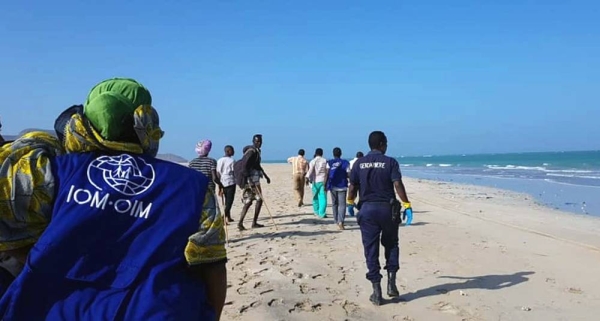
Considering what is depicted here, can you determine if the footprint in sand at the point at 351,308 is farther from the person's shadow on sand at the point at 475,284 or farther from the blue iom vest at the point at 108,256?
the blue iom vest at the point at 108,256

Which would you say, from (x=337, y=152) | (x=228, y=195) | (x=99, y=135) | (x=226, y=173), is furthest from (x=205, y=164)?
(x=99, y=135)

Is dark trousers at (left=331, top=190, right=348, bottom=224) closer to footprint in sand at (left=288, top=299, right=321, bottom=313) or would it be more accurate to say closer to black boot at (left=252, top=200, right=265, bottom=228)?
black boot at (left=252, top=200, right=265, bottom=228)

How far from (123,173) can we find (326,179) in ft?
31.8

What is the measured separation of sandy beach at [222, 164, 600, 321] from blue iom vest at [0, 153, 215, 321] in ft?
10.7

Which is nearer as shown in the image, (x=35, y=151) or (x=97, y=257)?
(x=97, y=257)

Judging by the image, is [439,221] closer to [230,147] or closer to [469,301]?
[230,147]

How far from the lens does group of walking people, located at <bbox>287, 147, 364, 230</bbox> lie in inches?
402

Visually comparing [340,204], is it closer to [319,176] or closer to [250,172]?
[319,176]

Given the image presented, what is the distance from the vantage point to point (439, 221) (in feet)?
38.4

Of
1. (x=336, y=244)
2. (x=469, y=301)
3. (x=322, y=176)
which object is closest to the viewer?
(x=469, y=301)

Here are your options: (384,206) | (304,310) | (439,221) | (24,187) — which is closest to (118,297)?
(24,187)

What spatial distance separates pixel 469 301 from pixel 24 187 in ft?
16.0

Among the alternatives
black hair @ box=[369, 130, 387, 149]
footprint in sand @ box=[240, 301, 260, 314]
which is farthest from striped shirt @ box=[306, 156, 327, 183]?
footprint in sand @ box=[240, 301, 260, 314]

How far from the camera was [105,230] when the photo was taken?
1.42 m
